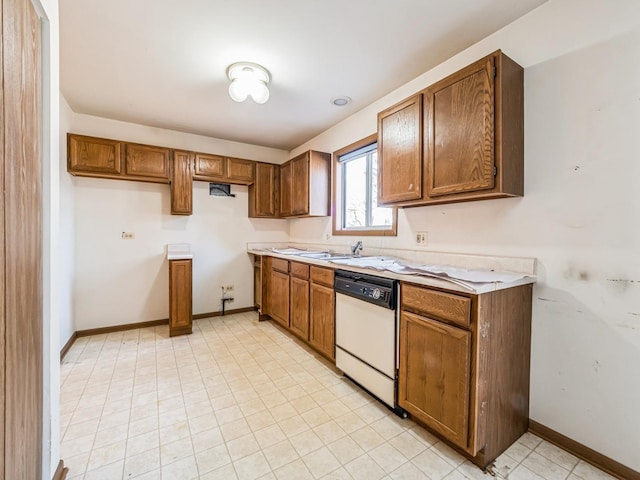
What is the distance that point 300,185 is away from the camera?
11.8ft

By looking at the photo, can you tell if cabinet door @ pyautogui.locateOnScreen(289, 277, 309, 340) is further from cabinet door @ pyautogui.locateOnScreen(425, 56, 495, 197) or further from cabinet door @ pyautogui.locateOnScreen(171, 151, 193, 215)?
cabinet door @ pyautogui.locateOnScreen(171, 151, 193, 215)

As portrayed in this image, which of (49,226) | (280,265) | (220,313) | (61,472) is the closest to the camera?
(49,226)

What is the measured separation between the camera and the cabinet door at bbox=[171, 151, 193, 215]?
3.43 meters

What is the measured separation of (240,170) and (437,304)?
3206 millimetres

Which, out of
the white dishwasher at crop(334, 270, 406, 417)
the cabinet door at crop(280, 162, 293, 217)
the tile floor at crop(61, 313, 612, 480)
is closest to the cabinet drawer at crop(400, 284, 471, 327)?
the white dishwasher at crop(334, 270, 406, 417)

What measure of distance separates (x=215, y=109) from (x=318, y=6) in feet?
5.78

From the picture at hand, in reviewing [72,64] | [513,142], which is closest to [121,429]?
[72,64]

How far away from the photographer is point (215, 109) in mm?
3021

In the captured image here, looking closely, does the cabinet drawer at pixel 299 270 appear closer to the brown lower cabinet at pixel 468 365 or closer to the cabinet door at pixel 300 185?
the cabinet door at pixel 300 185

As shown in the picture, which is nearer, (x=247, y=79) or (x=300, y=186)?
(x=247, y=79)

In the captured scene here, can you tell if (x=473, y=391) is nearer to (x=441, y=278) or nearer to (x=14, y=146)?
(x=441, y=278)

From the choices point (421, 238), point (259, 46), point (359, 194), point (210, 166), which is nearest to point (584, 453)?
point (421, 238)

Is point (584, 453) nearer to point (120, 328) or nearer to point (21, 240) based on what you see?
point (21, 240)

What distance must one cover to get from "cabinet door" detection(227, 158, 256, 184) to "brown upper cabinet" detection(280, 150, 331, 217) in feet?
2.11
